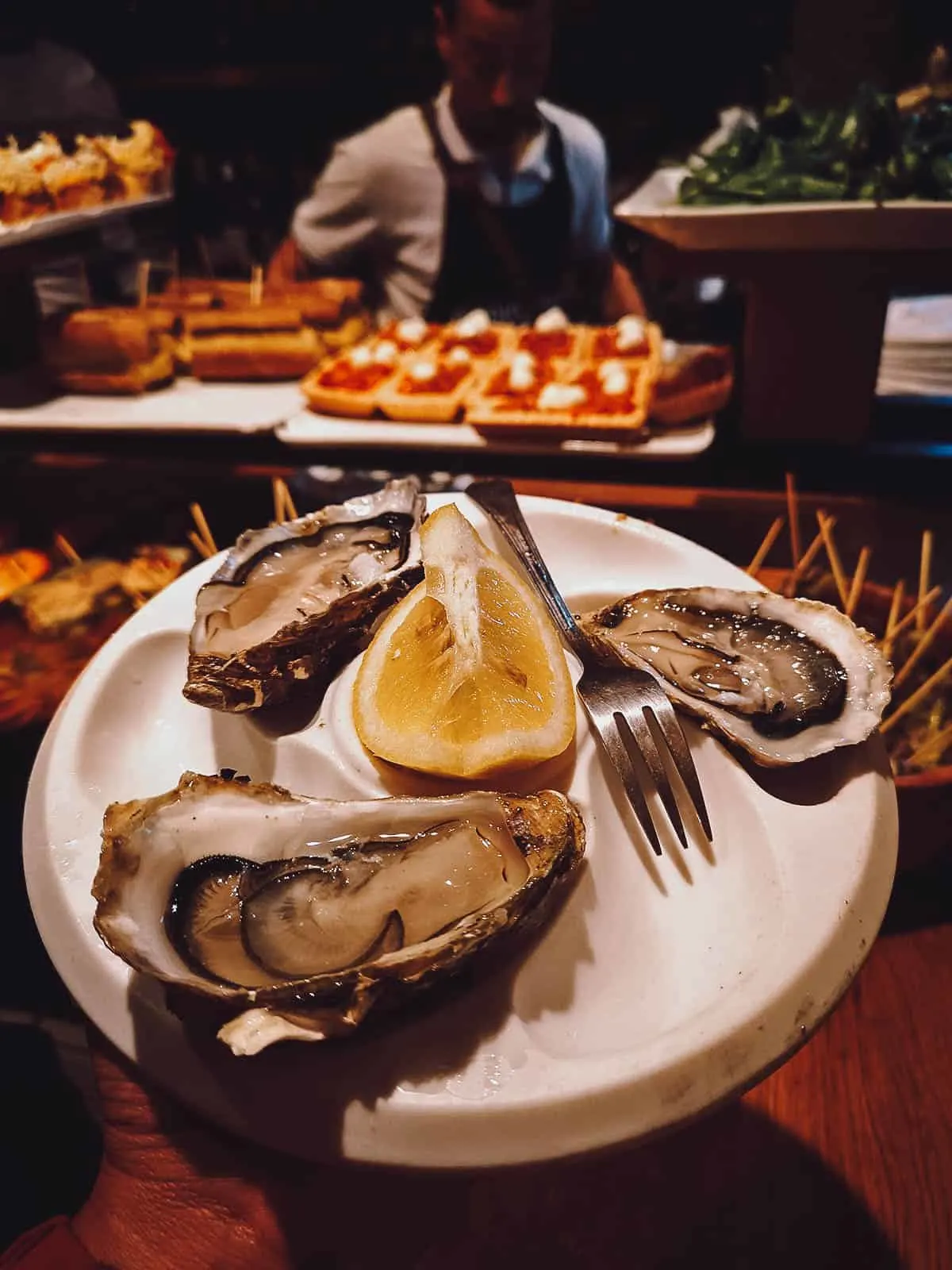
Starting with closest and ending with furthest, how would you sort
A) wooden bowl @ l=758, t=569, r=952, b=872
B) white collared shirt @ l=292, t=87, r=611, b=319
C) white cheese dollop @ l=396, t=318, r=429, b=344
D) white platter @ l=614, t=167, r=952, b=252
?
wooden bowl @ l=758, t=569, r=952, b=872
white platter @ l=614, t=167, r=952, b=252
white cheese dollop @ l=396, t=318, r=429, b=344
white collared shirt @ l=292, t=87, r=611, b=319

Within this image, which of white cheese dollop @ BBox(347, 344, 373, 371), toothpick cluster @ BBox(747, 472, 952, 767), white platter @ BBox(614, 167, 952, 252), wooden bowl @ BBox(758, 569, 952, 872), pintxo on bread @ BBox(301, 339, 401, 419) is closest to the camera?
wooden bowl @ BBox(758, 569, 952, 872)

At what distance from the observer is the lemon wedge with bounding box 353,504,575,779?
0.89 meters

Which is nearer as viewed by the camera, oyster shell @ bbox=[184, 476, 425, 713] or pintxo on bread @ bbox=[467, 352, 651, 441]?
oyster shell @ bbox=[184, 476, 425, 713]

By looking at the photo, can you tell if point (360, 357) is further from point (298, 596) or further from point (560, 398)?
point (298, 596)

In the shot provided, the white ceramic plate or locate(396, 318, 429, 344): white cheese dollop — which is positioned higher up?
locate(396, 318, 429, 344): white cheese dollop

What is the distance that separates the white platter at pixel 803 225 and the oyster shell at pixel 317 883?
132 centimetres

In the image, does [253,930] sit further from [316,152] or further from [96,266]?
[316,152]

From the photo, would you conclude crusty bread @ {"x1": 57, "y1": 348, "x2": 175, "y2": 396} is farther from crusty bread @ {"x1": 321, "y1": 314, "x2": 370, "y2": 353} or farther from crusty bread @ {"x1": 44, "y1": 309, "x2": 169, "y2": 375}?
crusty bread @ {"x1": 321, "y1": 314, "x2": 370, "y2": 353}

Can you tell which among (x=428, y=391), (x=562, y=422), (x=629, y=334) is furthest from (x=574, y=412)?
(x=629, y=334)

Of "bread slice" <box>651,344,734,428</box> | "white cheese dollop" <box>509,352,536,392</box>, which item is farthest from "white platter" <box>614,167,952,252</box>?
"white cheese dollop" <box>509,352,536,392</box>

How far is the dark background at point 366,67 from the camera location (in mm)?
3840

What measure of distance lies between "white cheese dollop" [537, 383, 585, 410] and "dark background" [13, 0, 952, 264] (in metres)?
2.78

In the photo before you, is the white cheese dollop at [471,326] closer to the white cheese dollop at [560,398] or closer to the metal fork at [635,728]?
the white cheese dollop at [560,398]

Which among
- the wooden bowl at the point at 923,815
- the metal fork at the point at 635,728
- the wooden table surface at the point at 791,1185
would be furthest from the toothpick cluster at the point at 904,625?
the metal fork at the point at 635,728
